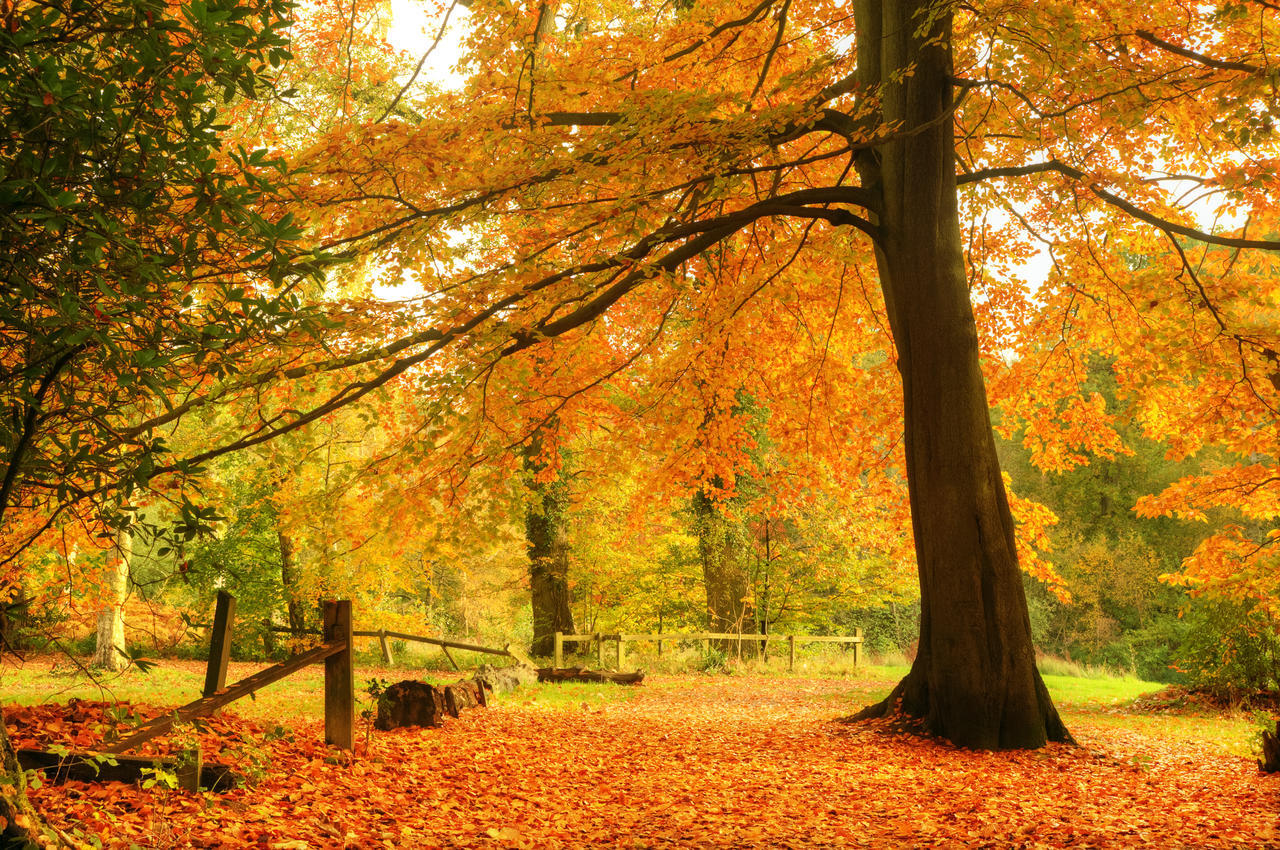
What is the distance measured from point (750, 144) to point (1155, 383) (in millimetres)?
6547

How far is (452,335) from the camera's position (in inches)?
241

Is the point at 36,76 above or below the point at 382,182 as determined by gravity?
below

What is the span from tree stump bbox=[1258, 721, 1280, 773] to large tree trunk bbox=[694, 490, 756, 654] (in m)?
12.6

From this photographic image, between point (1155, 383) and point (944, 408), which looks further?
point (1155, 383)

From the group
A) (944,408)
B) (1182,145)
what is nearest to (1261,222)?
(1182,145)

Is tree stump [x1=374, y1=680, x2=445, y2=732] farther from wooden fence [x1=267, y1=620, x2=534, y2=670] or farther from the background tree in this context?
the background tree

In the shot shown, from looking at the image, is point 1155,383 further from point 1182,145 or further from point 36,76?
point 36,76

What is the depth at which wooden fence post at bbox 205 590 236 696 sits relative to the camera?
21.0 feet

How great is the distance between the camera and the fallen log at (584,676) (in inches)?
531

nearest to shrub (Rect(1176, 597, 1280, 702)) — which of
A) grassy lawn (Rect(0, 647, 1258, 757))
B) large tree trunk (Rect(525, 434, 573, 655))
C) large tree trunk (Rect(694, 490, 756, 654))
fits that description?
grassy lawn (Rect(0, 647, 1258, 757))

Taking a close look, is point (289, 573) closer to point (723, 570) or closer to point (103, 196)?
point (723, 570)

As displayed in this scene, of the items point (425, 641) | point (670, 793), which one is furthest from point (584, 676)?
point (670, 793)

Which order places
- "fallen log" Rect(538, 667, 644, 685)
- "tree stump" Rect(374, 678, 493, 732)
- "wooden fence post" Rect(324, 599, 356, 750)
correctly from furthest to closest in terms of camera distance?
"fallen log" Rect(538, 667, 644, 685) < "tree stump" Rect(374, 678, 493, 732) < "wooden fence post" Rect(324, 599, 356, 750)

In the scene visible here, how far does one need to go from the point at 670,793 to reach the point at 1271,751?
4421mm
